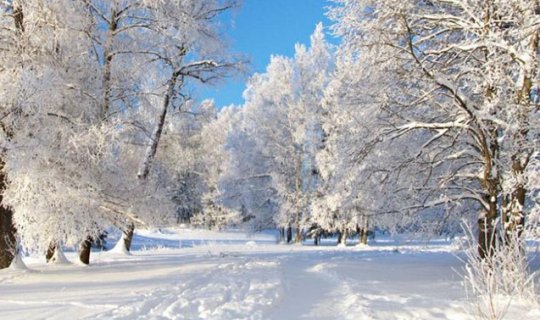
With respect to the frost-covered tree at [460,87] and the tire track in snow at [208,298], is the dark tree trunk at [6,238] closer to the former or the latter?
the tire track in snow at [208,298]

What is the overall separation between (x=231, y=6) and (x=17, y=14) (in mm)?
6311

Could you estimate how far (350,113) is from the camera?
10.9 m

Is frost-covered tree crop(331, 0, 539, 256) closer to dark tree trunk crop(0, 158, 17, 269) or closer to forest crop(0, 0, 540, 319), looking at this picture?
forest crop(0, 0, 540, 319)

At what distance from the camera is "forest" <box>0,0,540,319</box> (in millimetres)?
8023

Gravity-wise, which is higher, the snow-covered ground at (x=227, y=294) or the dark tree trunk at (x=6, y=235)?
the dark tree trunk at (x=6, y=235)

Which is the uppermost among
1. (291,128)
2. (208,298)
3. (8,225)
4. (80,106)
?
(291,128)

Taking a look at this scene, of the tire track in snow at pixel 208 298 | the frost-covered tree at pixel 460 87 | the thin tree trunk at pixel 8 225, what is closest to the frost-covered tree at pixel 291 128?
the frost-covered tree at pixel 460 87

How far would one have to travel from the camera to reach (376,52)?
9.07 metres

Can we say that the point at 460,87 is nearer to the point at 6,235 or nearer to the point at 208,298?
the point at 208,298

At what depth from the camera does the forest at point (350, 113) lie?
8.02 metres

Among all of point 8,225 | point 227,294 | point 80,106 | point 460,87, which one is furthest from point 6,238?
point 460,87

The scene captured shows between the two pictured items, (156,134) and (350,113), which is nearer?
(350,113)

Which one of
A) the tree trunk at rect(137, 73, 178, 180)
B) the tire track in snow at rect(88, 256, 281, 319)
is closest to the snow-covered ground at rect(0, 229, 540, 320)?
the tire track in snow at rect(88, 256, 281, 319)

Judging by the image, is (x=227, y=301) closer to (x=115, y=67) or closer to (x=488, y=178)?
(x=488, y=178)
